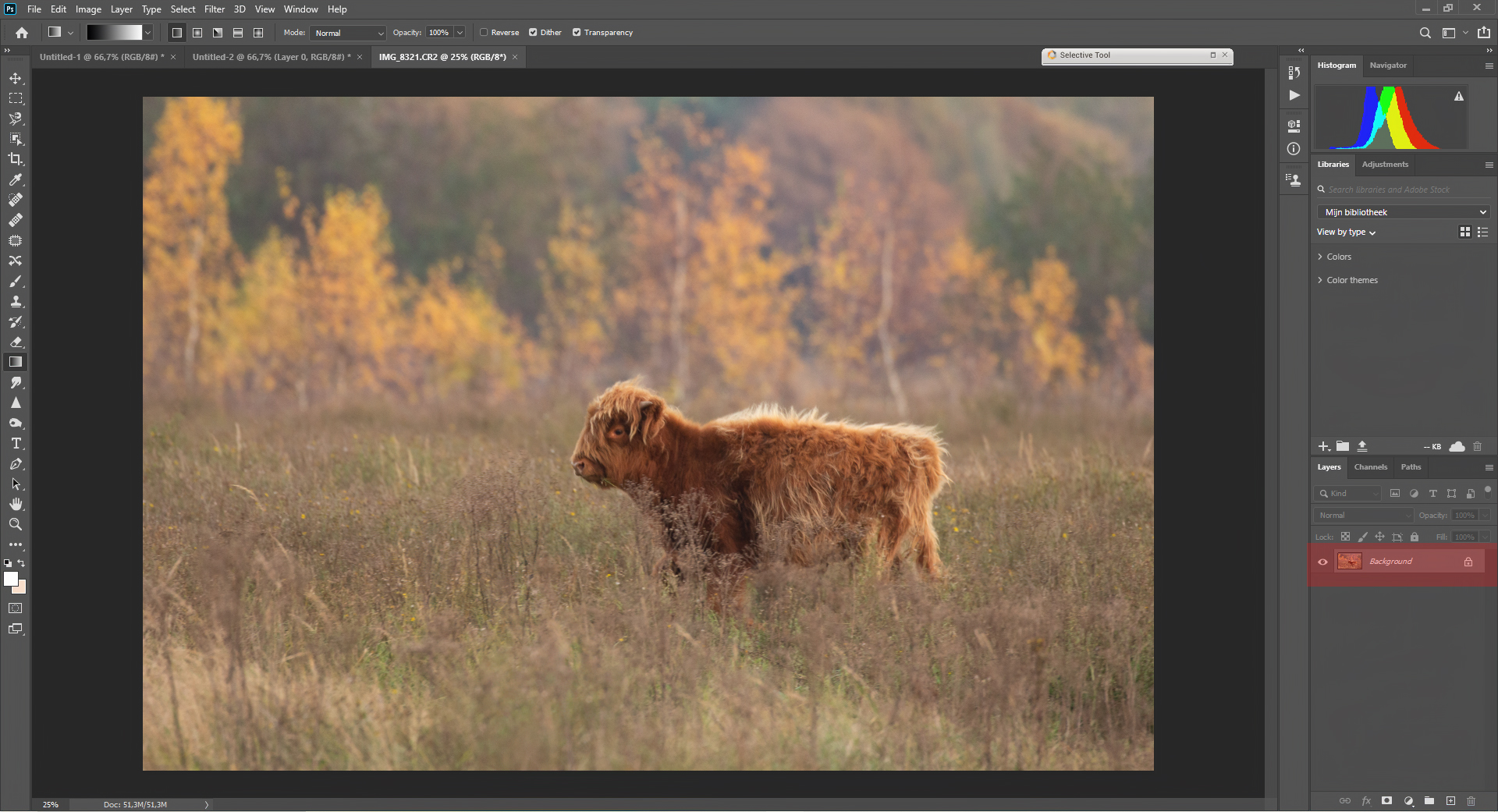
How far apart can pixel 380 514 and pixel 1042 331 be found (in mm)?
27357

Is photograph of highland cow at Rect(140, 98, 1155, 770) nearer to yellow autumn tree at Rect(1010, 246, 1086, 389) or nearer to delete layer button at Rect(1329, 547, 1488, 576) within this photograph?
delete layer button at Rect(1329, 547, 1488, 576)

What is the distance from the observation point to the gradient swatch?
4293mm

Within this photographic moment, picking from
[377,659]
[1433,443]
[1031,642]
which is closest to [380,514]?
[377,659]

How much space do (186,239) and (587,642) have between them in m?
25.9

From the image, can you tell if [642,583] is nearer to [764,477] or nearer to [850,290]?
[764,477]

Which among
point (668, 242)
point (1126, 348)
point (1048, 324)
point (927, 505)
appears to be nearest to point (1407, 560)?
point (927, 505)

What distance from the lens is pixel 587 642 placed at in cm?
490

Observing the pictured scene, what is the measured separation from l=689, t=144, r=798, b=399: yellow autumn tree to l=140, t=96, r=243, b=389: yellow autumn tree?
1289 cm

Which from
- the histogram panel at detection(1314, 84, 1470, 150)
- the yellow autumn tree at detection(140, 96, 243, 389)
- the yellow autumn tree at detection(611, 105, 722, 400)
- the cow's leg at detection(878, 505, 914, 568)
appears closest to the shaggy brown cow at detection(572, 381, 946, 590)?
the cow's leg at detection(878, 505, 914, 568)

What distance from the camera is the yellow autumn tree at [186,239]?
2414 centimetres

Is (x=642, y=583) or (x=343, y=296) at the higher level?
(x=343, y=296)

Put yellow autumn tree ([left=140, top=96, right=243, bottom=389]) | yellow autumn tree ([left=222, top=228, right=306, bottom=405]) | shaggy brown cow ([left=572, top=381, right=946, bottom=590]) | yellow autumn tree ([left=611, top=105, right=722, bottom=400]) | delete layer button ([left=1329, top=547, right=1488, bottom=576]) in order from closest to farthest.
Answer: delete layer button ([left=1329, top=547, right=1488, bottom=576]), shaggy brown cow ([left=572, top=381, right=946, bottom=590]), yellow autumn tree ([left=140, top=96, right=243, bottom=389]), yellow autumn tree ([left=222, top=228, right=306, bottom=405]), yellow autumn tree ([left=611, top=105, right=722, bottom=400])

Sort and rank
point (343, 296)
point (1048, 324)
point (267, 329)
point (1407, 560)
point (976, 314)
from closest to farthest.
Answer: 1. point (1407, 560)
2. point (343, 296)
3. point (267, 329)
4. point (1048, 324)
5. point (976, 314)
